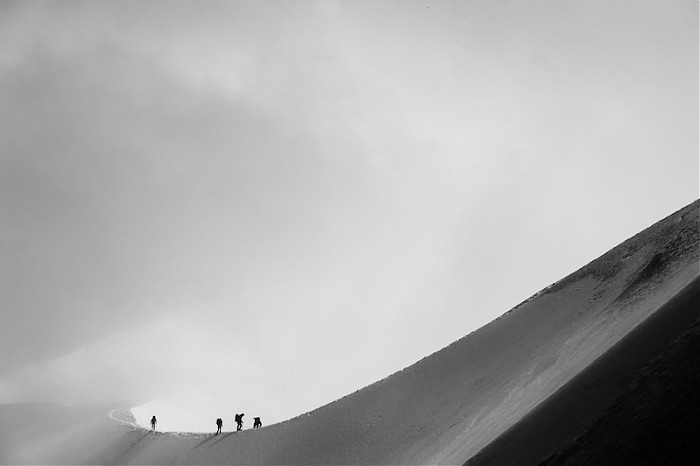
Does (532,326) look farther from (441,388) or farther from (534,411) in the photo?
(534,411)

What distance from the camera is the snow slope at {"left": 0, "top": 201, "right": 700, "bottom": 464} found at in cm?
2461

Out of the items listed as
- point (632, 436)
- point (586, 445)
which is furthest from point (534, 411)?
point (632, 436)

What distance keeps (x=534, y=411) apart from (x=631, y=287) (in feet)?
48.9

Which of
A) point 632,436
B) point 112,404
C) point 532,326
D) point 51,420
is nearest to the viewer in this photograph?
point 632,436

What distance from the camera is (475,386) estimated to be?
3316 cm

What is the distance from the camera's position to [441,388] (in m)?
35.8

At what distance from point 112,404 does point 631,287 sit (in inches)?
2997

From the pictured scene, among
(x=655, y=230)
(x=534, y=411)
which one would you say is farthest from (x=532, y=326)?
(x=534, y=411)

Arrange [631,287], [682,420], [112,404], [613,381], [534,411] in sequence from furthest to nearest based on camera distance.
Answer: [112,404]
[631,287]
[534,411]
[613,381]
[682,420]

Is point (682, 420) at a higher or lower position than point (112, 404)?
lower

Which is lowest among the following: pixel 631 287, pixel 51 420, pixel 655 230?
pixel 631 287

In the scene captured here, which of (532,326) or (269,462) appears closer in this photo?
(269,462)

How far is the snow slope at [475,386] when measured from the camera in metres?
24.6

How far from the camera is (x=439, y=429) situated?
97.1 ft
